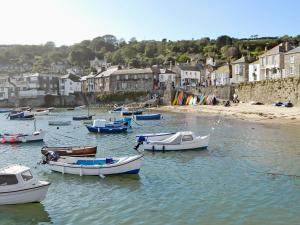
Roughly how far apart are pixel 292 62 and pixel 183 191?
198 ft

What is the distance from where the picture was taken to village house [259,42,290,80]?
3128 inches

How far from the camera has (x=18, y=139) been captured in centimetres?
4269

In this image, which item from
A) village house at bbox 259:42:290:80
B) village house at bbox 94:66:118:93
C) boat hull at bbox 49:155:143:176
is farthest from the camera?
village house at bbox 94:66:118:93

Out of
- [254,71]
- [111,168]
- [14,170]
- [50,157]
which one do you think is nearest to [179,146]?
[111,168]

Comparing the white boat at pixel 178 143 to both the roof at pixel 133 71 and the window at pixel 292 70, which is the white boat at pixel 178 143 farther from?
the roof at pixel 133 71

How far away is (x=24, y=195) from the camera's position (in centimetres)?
1961

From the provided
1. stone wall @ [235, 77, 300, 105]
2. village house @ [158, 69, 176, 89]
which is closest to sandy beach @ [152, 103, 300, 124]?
stone wall @ [235, 77, 300, 105]

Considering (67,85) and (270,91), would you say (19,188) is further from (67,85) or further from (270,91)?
(67,85)

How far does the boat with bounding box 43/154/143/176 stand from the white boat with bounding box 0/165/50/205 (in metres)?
5.67

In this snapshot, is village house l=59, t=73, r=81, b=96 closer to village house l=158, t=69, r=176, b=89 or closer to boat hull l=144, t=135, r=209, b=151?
village house l=158, t=69, r=176, b=89

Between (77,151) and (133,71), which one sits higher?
(133,71)

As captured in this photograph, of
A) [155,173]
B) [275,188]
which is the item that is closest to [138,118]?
[155,173]

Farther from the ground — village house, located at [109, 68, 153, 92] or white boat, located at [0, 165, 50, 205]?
village house, located at [109, 68, 153, 92]

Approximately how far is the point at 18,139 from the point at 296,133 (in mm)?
29734
